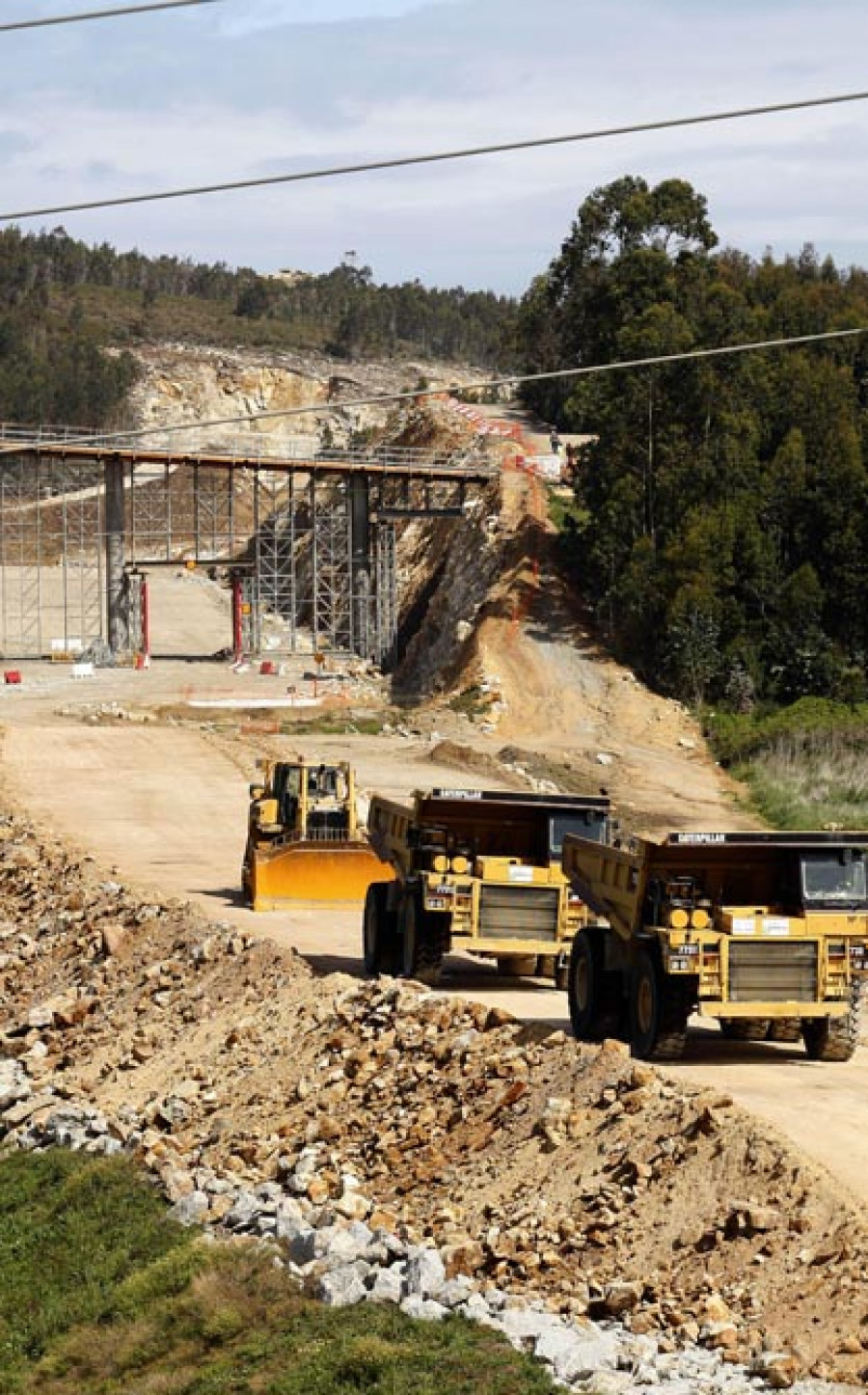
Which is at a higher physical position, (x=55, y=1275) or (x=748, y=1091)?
(x=748, y=1091)

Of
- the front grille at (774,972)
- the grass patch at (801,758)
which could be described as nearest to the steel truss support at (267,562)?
the grass patch at (801,758)

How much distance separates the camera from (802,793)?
6038 centimetres

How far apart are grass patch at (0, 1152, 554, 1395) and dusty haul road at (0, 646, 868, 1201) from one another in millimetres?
3449

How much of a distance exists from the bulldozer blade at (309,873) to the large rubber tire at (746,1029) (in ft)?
36.8

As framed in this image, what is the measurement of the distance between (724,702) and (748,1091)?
163ft

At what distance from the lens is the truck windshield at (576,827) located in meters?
28.0

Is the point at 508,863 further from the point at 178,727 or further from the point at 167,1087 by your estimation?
the point at 178,727

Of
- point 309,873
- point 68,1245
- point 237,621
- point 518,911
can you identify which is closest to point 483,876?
point 518,911

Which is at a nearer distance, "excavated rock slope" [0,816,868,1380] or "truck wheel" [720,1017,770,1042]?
"excavated rock slope" [0,816,868,1380]

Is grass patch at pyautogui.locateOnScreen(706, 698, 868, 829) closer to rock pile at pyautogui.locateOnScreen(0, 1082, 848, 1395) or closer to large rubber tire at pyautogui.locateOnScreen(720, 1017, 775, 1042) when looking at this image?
large rubber tire at pyautogui.locateOnScreen(720, 1017, 775, 1042)

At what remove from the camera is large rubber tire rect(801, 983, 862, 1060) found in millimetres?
23578

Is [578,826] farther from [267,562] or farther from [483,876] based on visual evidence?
[267,562]

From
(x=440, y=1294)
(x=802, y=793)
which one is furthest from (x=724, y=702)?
(x=440, y=1294)

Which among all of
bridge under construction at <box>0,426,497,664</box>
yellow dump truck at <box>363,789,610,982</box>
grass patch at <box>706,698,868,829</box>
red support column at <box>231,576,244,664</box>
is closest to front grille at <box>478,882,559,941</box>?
yellow dump truck at <box>363,789,610,982</box>
